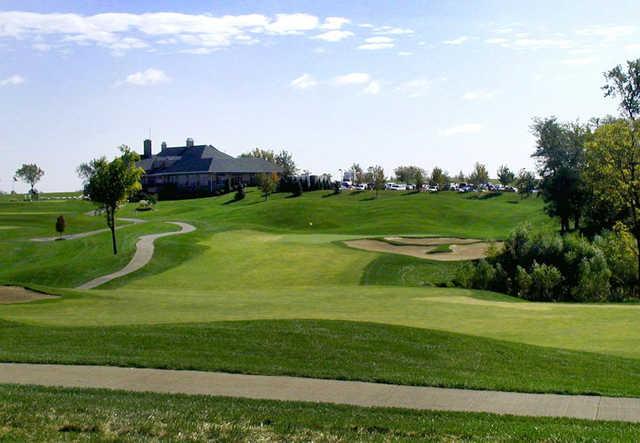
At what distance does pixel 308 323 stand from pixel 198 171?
113750 mm

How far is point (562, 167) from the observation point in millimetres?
66438

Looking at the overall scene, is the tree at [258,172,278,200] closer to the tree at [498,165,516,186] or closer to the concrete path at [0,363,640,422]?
the tree at [498,165,516,186]

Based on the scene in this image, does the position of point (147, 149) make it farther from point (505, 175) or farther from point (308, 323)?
point (308, 323)

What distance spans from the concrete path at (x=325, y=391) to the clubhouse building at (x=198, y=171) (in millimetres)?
113872

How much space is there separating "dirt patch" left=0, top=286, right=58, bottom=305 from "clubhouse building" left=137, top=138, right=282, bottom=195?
3871 inches

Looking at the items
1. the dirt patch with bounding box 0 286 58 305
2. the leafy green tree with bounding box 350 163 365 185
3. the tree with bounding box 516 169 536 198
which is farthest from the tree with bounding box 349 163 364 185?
the dirt patch with bounding box 0 286 58 305

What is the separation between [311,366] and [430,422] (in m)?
4.41

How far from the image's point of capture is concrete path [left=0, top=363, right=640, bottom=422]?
12.0 m

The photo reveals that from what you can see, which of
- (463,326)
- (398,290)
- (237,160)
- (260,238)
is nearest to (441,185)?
(237,160)

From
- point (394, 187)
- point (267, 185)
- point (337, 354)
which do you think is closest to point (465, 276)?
point (337, 354)

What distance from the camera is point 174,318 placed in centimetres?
2217

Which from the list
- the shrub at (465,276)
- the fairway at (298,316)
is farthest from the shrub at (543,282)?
the fairway at (298,316)

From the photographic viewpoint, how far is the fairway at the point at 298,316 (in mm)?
14930

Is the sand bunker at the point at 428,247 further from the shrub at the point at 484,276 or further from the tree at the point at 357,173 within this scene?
the tree at the point at 357,173
